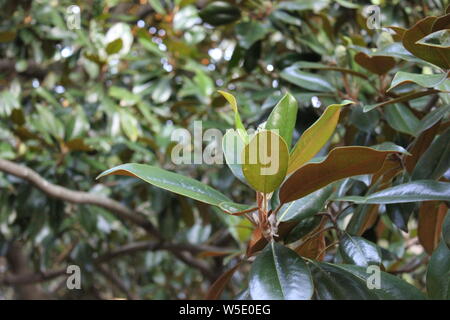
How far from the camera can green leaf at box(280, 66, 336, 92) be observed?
1001 mm

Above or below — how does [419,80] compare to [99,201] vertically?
above

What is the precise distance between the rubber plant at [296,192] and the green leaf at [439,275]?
0.04 meters

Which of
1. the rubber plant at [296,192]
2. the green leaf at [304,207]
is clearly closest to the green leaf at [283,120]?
the rubber plant at [296,192]

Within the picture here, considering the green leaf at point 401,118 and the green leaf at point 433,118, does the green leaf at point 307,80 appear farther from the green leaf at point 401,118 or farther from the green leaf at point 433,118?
the green leaf at point 433,118

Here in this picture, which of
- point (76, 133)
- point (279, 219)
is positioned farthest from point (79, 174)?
point (279, 219)

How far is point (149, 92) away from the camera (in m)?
1.77

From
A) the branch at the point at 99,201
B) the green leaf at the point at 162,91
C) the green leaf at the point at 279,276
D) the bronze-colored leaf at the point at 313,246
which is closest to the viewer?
the green leaf at the point at 279,276

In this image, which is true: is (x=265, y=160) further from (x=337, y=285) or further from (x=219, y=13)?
(x=219, y=13)

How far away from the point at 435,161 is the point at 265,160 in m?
0.28

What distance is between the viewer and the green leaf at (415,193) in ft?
1.94

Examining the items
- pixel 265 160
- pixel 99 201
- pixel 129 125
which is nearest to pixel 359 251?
pixel 265 160

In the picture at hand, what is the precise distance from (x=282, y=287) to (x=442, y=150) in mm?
317

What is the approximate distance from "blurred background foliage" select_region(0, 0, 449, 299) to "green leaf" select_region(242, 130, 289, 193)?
0.47 m

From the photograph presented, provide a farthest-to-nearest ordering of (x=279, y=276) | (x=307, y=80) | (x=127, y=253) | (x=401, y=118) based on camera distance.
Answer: (x=127, y=253)
(x=307, y=80)
(x=401, y=118)
(x=279, y=276)
